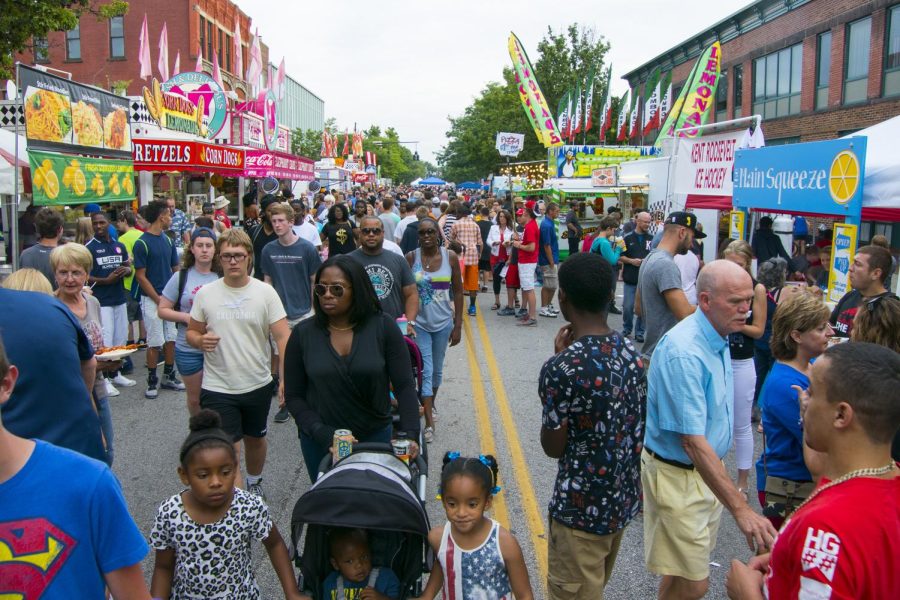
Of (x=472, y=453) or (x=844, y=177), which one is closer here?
(x=472, y=453)

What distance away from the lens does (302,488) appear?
17.6 ft

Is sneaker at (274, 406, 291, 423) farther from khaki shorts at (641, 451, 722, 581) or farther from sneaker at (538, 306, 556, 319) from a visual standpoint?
sneaker at (538, 306, 556, 319)

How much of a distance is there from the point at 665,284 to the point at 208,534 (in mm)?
3759

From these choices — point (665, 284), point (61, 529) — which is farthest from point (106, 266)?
point (61, 529)

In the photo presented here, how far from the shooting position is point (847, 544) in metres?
1.70

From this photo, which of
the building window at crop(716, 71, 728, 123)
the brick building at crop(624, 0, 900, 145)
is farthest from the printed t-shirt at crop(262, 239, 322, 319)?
the building window at crop(716, 71, 728, 123)

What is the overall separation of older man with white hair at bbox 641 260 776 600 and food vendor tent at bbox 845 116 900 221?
498cm

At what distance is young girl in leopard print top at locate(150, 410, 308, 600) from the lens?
293 cm

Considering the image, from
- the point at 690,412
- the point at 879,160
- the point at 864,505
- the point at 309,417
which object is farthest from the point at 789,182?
the point at 864,505

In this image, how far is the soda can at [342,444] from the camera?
11.3 feet

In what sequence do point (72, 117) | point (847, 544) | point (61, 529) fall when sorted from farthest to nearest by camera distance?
point (72, 117) → point (61, 529) → point (847, 544)

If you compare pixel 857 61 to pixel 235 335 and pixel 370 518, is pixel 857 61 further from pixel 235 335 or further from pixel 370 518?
pixel 370 518

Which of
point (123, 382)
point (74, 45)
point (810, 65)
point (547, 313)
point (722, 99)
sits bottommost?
point (123, 382)

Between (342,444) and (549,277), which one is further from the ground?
(549,277)
